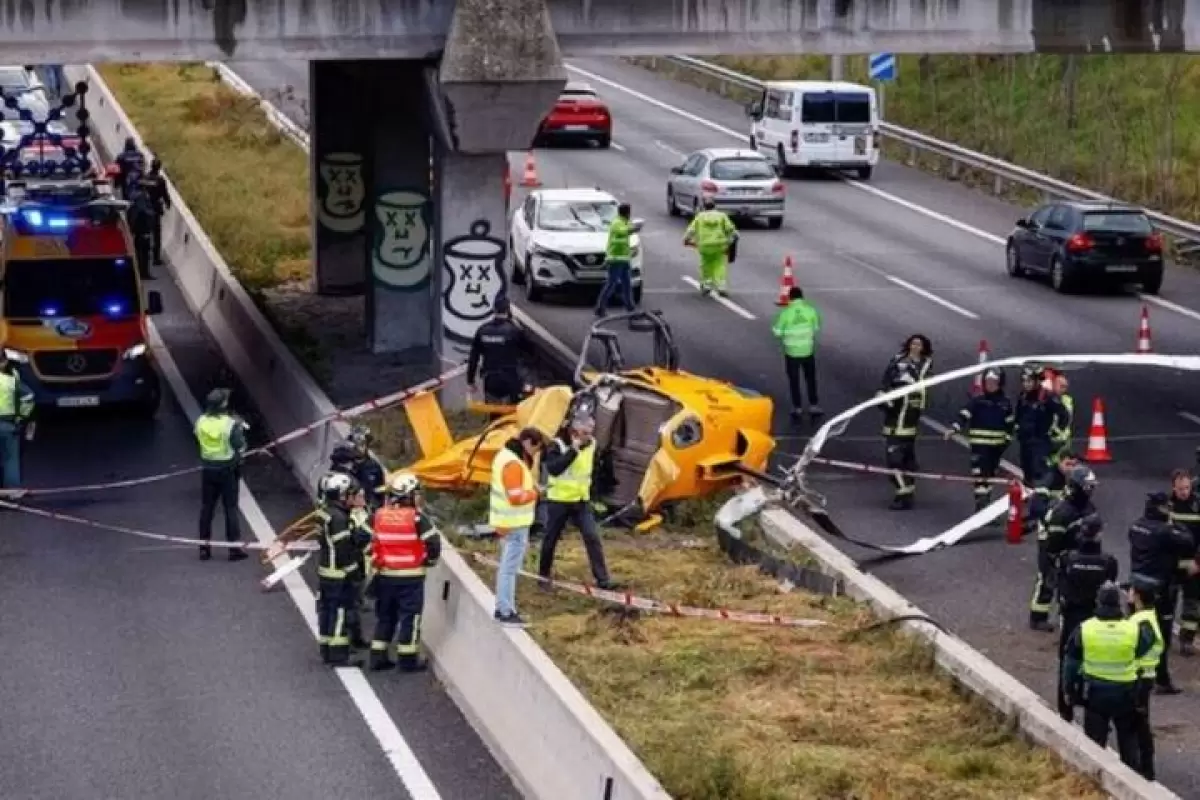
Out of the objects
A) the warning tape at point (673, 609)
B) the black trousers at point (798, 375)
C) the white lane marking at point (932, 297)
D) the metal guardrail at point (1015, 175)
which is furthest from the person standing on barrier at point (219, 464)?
the metal guardrail at point (1015, 175)

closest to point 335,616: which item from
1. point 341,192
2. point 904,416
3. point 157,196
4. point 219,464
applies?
point 219,464

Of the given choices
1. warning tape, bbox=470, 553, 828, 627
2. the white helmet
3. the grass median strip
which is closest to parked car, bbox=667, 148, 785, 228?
the grass median strip

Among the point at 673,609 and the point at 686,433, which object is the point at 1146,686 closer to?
the point at 673,609

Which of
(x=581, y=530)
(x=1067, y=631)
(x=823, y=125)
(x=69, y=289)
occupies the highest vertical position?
(x=823, y=125)

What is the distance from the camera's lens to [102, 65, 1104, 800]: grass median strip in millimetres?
16719

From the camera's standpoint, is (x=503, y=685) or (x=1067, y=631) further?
(x=1067, y=631)

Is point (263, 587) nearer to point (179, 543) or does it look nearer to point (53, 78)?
point (179, 543)

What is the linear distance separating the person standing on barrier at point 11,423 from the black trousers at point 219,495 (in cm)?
331

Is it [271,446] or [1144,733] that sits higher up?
[1144,733]

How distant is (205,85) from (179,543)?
40.0m

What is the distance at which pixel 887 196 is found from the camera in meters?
51.0

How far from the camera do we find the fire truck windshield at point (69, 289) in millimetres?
31078

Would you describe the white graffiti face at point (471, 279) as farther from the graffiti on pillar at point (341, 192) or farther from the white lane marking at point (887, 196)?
the white lane marking at point (887, 196)

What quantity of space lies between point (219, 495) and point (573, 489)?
14.8 feet
